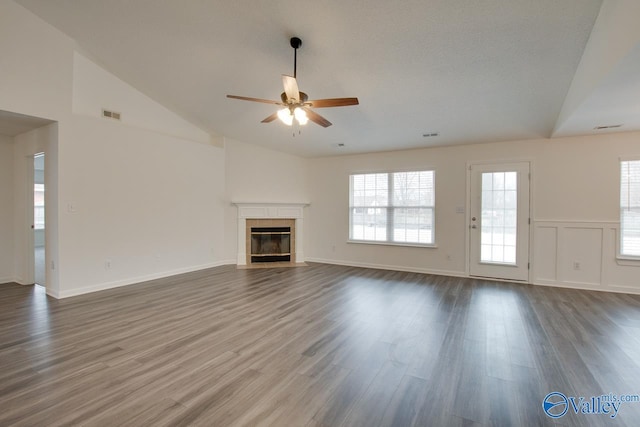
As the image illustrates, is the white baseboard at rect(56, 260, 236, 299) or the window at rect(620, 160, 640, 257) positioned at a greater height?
the window at rect(620, 160, 640, 257)

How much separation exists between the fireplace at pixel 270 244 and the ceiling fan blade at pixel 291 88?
4178 millimetres

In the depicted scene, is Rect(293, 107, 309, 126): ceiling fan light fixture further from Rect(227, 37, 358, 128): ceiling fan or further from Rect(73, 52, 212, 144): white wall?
Rect(73, 52, 212, 144): white wall

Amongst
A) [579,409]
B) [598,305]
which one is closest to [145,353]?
[579,409]

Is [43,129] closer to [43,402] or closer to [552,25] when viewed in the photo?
[43,402]

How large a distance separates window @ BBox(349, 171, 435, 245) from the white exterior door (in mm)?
821

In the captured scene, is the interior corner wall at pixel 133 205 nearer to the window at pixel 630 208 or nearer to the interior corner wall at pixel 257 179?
the interior corner wall at pixel 257 179

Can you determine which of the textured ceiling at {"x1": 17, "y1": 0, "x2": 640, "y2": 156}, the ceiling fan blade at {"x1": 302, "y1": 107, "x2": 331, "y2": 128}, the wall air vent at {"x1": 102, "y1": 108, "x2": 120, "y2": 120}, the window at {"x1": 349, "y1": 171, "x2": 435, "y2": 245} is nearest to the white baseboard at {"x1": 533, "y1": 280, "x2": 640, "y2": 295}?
the window at {"x1": 349, "y1": 171, "x2": 435, "y2": 245}

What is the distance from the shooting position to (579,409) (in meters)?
1.91

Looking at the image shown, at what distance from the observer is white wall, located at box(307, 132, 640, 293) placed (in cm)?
461

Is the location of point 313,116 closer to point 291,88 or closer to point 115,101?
point 291,88

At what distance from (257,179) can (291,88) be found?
408 centimetres

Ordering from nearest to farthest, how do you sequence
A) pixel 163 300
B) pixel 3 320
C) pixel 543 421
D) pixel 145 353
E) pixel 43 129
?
pixel 543 421 → pixel 145 353 → pixel 3 320 → pixel 163 300 → pixel 43 129

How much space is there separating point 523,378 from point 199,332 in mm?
2926

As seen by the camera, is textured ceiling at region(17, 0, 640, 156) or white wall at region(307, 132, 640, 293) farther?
white wall at region(307, 132, 640, 293)
